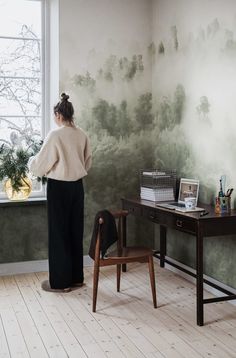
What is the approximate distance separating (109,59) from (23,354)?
3054mm

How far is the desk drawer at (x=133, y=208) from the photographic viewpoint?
4371mm

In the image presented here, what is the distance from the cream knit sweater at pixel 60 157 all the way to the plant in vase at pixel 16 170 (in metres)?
0.52

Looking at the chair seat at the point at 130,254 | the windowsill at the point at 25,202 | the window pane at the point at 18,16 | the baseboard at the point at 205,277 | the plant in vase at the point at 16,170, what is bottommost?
the baseboard at the point at 205,277

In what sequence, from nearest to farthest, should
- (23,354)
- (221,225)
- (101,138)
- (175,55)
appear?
(23,354) → (221,225) → (175,55) → (101,138)

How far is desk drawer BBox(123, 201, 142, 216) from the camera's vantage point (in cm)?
437

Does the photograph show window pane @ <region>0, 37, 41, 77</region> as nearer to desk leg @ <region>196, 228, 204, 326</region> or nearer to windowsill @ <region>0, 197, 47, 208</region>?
windowsill @ <region>0, 197, 47, 208</region>

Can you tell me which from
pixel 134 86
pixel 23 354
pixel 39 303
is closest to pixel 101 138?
pixel 134 86

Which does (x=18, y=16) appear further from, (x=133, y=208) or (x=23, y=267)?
(x=23, y=267)

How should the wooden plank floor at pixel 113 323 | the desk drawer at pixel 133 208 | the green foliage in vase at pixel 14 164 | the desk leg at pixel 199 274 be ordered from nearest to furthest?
the wooden plank floor at pixel 113 323 < the desk leg at pixel 199 274 < the desk drawer at pixel 133 208 < the green foliage in vase at pixel 14 164

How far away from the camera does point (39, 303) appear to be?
3887mm

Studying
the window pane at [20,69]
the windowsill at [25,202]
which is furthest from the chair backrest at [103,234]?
the window pane at [20,69]

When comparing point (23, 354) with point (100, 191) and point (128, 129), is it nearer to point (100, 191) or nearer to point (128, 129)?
point (100, 191)

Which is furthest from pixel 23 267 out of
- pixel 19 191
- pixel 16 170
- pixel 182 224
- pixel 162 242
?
pixel 182 224

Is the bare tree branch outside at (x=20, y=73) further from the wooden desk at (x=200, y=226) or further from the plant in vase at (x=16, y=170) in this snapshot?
the wooden desk at (x=200, y=226)
